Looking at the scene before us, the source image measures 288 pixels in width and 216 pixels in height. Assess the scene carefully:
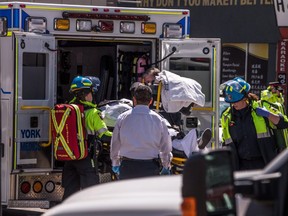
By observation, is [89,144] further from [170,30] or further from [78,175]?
[170,30]

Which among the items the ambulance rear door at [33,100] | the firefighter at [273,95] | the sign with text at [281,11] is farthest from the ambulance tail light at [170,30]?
the sign with text at [281,11]

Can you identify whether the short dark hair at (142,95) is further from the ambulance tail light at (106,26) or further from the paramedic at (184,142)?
the ambulance tail light at (106,26)

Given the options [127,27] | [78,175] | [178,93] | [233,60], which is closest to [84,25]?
[127,27]

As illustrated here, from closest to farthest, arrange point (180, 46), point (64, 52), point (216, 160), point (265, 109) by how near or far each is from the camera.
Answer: point (216, 160) → point (265, 109) → point (180, 46) → point (64, 52)

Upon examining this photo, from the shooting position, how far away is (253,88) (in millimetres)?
24141

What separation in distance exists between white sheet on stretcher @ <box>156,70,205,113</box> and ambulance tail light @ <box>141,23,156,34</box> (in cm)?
67

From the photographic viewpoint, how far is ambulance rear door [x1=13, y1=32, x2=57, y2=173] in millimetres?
10031

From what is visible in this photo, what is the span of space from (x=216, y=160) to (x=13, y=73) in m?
6.56

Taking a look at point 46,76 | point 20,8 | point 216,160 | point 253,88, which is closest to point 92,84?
point 46,76

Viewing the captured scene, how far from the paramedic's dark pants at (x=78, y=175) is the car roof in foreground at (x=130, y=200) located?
18.3ft

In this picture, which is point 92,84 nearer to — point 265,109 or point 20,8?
point 20,8

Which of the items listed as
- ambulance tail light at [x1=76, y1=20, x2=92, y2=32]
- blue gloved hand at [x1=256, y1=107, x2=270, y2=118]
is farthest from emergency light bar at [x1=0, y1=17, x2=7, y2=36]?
blue gloved hand at [x1=256, y1=107, x2=270, y2=118]

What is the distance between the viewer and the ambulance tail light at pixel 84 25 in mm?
10523

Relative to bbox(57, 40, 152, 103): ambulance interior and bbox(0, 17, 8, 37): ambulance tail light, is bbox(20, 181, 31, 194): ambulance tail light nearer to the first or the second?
bbox(57, 40, 152, 103): ambulance interior
